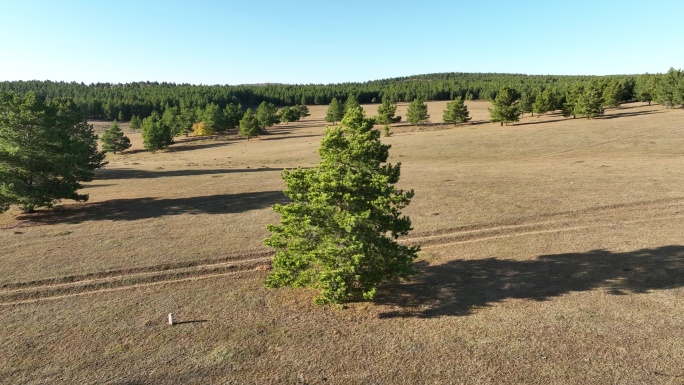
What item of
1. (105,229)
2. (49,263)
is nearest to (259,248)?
(49,263)

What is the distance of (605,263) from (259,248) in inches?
875

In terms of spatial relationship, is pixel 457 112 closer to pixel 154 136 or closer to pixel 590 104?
pixel 590 104

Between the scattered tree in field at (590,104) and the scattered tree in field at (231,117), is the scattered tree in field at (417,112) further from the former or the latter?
the scattered tree in field at (231,117)

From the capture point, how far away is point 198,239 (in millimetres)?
30828

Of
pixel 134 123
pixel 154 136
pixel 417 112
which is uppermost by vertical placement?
pixel 417 112

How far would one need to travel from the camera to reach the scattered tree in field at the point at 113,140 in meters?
97.2

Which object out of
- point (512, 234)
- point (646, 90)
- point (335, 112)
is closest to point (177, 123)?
point (335, 112)

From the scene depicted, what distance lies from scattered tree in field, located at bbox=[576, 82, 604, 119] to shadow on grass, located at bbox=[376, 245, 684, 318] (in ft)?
283

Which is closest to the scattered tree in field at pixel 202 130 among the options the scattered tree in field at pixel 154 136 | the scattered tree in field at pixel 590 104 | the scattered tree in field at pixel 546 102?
the scattered tree in field at pixel 154 136

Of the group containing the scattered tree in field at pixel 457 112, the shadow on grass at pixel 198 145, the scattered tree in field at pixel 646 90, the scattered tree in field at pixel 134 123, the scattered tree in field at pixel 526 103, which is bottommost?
the shadow on grass at pixel 198 145

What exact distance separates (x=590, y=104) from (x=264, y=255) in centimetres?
10026

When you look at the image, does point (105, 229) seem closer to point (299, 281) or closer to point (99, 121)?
point (299, 281)

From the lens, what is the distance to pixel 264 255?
27141mm

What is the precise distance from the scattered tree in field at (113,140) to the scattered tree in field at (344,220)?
310 feet
